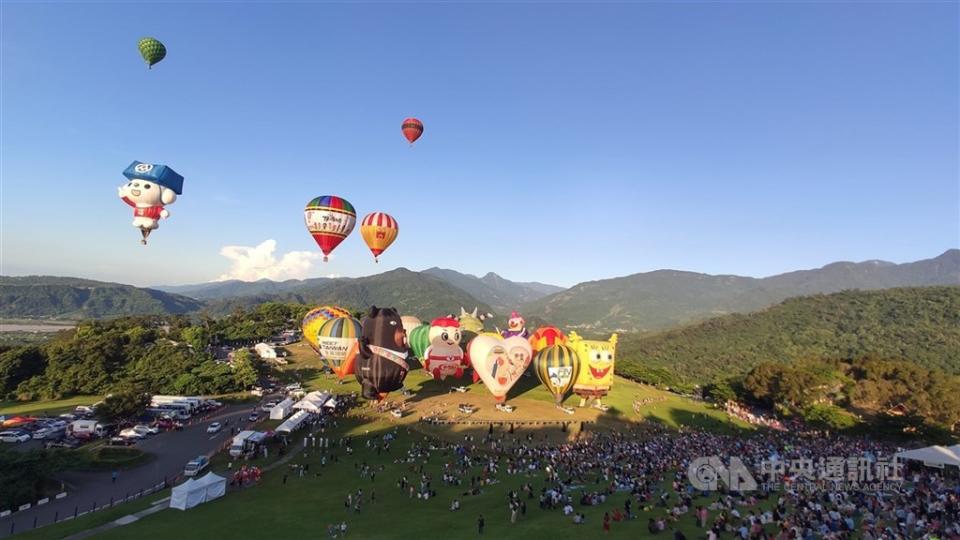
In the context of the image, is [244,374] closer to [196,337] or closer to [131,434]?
[131,434]

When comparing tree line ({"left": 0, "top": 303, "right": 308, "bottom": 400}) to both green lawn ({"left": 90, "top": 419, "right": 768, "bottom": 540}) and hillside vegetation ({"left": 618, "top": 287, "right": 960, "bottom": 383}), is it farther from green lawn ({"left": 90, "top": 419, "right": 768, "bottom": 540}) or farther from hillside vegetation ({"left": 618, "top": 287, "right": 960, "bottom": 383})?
hillside vegetation ({"left": 618, "top": 287, "right": 960, "bottom": 383})

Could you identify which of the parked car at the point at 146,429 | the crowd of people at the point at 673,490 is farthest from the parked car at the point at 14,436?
the crowd of people at the point at 673,490

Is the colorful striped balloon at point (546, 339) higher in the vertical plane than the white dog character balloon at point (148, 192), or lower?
lower

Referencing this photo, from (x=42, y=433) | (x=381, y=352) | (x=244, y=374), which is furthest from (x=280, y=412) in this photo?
(x=42, y=433)

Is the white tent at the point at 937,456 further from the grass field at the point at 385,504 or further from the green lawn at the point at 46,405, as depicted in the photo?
the green lawn at the point at 46,405

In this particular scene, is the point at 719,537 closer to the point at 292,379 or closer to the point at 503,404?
the point at 503,404

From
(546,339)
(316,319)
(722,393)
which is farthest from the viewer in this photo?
(316,319)
